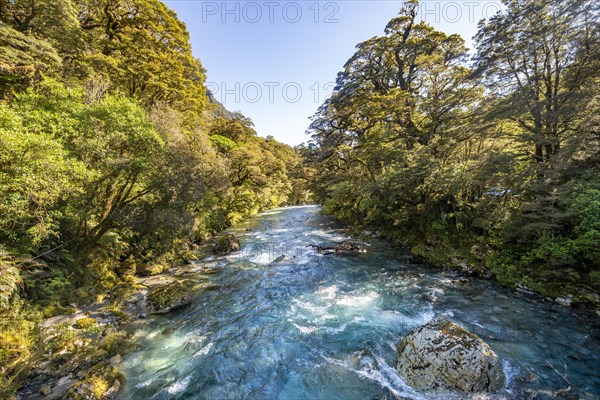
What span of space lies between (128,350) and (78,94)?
8.62m

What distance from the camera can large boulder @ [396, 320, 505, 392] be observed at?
498cm

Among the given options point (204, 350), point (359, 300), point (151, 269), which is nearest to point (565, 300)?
point (359, 300)

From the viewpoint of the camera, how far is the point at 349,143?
2355 cm

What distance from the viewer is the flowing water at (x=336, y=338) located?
5.37 metres

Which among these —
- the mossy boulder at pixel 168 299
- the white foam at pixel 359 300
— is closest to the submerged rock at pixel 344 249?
the white foam at pixel 359 300

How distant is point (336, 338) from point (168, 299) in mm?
6493

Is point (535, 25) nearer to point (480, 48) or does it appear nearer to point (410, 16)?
point (480, 48)

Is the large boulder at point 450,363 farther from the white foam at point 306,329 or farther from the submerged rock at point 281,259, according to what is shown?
the submerged rock at point 281,259

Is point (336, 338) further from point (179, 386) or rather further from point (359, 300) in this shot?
point (179, 386)

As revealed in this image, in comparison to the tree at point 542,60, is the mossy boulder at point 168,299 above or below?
below

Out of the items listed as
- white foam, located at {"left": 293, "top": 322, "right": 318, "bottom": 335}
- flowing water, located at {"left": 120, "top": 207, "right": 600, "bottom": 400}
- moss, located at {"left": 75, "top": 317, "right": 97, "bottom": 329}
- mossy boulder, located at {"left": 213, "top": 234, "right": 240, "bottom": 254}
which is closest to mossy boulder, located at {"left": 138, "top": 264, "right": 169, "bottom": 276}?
flowing water, located at {"left": 120, "top": 207, "right": 600, "bottom": 400}

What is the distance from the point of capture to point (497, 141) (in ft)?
50.3

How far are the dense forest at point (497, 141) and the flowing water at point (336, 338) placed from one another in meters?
2.23

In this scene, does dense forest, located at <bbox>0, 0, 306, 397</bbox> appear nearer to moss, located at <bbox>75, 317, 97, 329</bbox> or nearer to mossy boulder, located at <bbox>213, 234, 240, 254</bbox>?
moss, located at <bbox>75, 317, 97, 329</bbox>
